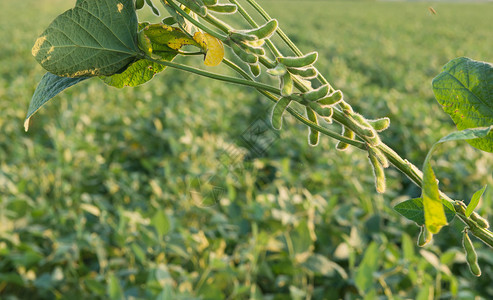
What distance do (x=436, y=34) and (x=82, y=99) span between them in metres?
14.5

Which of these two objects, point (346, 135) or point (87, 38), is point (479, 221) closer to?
point (346, 135)

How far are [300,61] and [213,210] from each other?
2070 mm

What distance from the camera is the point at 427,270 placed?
1.87 m

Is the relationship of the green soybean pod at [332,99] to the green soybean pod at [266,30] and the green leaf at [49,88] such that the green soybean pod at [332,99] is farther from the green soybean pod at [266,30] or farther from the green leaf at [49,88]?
the green leaf at [49,88]

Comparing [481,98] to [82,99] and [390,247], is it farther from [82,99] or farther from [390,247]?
[82,99]

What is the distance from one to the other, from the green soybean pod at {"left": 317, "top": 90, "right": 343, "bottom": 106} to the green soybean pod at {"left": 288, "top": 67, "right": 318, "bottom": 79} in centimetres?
3

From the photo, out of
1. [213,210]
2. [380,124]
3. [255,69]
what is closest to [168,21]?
[255,69]

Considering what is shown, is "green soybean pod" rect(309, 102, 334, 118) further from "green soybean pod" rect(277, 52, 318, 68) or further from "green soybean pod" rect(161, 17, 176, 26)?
"green soybean pod" rect(161, 17, 176, 26)

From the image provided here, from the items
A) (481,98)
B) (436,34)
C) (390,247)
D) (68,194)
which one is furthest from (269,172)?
(436,34)

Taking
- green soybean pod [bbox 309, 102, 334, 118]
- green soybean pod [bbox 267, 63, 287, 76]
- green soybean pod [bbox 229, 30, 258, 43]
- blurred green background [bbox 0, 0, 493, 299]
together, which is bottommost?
blurred green background [bbox 0, 0, 493, 299]

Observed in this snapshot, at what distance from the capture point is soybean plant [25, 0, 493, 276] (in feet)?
1.23

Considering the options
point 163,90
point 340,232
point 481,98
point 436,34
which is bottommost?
point 436,34

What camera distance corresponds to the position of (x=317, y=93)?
369 millimetres

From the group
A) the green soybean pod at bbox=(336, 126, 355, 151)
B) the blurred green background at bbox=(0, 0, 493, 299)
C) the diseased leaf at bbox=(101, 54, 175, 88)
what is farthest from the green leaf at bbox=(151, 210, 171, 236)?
the green soybean pod at bbox=(336, 126, 355, 151)
